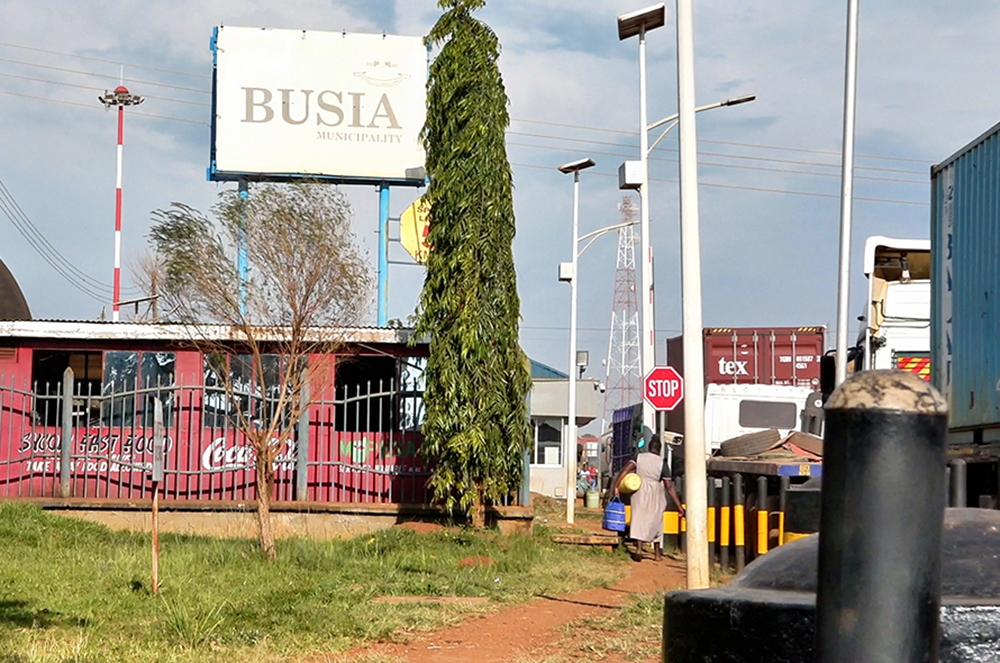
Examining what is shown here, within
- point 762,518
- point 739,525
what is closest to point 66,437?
point 739,525

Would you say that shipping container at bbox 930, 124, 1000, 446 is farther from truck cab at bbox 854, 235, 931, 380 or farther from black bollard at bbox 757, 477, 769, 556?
truck cab at bbox 854, 235, 931, 380

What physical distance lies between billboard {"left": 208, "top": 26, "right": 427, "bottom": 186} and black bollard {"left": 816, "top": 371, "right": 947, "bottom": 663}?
2617cm

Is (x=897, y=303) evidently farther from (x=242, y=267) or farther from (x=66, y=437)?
(x=66, y=437)

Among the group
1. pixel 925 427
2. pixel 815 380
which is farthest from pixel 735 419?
pixel 925 427

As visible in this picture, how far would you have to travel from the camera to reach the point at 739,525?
1564 centimetres

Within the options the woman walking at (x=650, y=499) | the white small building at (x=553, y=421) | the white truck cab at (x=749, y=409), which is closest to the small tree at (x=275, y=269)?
the woman walking at (x=650, y=499)

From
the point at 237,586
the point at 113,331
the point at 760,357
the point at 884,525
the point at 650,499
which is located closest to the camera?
the point at 884,525

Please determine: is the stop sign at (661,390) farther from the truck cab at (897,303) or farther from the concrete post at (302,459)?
the concrete post at (302,459)

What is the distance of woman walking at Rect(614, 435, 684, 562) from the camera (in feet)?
56.0

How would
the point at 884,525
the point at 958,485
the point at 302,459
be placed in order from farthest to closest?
the point at 302,459 → the point at 958,485 → the point at 884,525

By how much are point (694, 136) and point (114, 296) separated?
26369mm

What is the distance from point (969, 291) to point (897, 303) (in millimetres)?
5974

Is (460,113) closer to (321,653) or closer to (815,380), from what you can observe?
(321,653)

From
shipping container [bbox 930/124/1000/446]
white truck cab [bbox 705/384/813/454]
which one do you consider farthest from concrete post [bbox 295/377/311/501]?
white truck cab [bbox 705/384/813/454]
